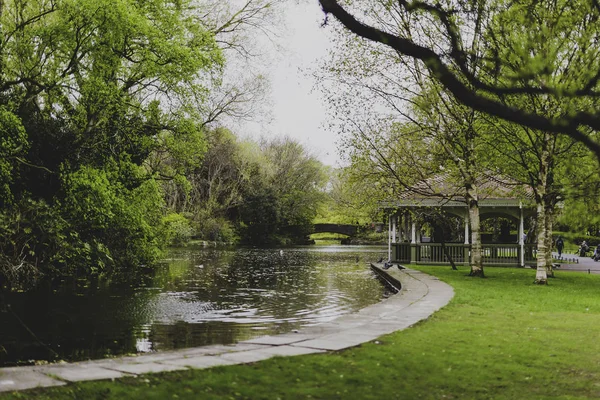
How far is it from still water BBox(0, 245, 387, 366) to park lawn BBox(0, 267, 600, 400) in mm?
1634

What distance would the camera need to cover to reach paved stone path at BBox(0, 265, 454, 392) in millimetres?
5742

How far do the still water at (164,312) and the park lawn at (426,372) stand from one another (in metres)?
1.63

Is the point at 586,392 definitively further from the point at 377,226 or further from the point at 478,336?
the point at 377,226

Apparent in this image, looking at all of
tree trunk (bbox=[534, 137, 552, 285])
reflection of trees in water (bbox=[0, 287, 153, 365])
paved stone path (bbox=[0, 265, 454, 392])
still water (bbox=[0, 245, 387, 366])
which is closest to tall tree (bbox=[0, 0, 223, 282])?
still water (bbox=[0, 245, 387, 366])

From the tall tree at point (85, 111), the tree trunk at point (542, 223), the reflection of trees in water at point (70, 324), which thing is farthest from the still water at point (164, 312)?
the tree trunk at point (542, 223)

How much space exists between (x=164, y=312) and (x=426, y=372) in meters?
8.18

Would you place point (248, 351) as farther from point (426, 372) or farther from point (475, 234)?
point (475, 234)

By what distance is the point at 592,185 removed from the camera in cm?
569

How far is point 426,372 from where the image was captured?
644 cm

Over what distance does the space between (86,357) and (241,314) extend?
194 inches

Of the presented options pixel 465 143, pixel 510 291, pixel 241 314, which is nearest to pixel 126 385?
pixel 241 314

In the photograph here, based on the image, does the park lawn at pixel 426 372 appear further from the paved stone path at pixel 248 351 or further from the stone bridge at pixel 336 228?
the stone bridge at pixel 336 228

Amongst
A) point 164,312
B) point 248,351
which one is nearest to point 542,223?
point 164,312

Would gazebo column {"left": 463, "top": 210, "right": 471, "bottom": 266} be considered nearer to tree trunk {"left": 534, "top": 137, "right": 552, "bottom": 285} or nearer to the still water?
the still water
